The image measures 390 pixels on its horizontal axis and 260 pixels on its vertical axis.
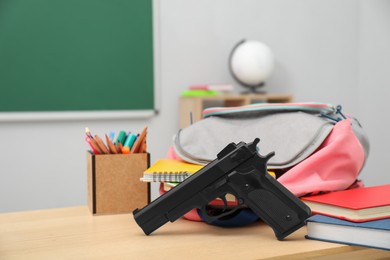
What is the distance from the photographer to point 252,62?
306 centimetres

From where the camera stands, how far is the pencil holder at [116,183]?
4.08 feet

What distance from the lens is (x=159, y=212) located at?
1035 mm

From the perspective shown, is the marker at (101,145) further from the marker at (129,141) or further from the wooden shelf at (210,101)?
the wooden shelf at (210,101)

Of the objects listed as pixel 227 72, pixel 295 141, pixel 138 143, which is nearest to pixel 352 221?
pixel 295 141

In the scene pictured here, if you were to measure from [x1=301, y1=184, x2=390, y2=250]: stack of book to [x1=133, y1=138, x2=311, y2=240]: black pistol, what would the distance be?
1.4 inches

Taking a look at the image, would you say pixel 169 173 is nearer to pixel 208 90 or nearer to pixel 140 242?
pixel 140 242

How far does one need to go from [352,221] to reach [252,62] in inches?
84.8

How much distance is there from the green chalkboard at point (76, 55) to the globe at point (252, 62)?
1.74ft

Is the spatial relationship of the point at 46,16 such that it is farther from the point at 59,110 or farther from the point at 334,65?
the point at 334,65

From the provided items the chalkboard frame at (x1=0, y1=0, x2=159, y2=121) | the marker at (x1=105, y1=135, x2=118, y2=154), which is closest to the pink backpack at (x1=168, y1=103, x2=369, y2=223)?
the marker at (x1=105, y1=135, x2=118, y2=154)

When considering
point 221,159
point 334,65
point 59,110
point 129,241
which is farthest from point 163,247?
point 334,65

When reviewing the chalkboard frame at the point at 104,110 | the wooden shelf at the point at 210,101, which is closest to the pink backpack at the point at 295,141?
the wooden shelf at the point at 210,101

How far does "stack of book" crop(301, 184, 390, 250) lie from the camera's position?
0.96m

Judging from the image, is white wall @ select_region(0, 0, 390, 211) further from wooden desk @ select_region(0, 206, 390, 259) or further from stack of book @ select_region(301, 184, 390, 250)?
stack of book @ select_region(301, 184, 390, 250)
